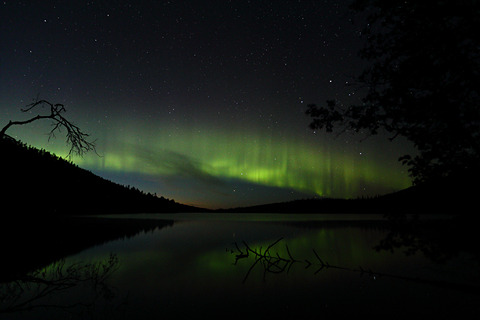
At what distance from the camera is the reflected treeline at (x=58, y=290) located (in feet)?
19.1

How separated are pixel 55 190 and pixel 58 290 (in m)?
79.5

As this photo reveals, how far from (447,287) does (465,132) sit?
4015mm

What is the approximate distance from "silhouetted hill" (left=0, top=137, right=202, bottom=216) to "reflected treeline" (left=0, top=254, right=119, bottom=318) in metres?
4.48

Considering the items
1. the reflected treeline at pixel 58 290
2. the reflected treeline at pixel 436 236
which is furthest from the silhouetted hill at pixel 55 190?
the reflected treeline at pixel 436 236

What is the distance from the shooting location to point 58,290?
7.05 m

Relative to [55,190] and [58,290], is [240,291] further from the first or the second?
[55,190]

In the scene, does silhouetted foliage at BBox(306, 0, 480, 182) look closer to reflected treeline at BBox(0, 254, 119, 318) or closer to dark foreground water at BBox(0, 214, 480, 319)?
dark foreground water at BBox(0, 214, 480, 319)

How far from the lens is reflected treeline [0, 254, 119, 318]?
19.1 ft

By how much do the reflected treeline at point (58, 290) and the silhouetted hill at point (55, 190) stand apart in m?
4.48

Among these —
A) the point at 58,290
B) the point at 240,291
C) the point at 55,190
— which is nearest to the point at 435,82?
the point at 240,291

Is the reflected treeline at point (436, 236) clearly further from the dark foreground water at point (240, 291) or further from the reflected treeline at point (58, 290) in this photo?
the reflected treeline at point (58, 290)

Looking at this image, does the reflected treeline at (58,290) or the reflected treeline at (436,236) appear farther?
the reflected treeline at (58,290)

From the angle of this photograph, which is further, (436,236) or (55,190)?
(55,190)

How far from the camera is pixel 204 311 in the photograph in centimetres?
596
